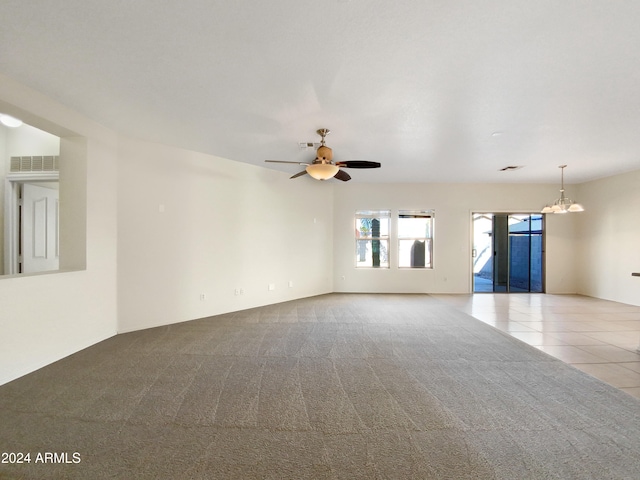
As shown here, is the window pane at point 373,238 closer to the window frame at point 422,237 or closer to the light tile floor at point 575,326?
the window frame at point 422,237

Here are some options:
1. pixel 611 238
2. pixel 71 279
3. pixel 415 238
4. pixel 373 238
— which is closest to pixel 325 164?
pixel 71 279

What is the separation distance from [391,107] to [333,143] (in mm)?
1335

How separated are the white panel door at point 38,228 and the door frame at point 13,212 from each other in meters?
0.08

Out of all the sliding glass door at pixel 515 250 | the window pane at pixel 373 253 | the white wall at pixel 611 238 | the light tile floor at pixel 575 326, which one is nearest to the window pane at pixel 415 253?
the window pane at pixel 373 253

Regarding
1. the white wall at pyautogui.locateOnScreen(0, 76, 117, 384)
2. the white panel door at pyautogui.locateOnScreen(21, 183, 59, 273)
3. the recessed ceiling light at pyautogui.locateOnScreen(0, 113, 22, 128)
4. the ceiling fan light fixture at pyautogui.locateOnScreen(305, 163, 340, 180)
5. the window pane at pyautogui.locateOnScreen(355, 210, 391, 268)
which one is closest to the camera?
the white wall at pyautogui.locateOnScreen(0, 76, 117, 384)

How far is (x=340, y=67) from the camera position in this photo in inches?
99.0

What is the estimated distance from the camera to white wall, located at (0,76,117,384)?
2.80 meters

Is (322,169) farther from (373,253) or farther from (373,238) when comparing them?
(373,253)

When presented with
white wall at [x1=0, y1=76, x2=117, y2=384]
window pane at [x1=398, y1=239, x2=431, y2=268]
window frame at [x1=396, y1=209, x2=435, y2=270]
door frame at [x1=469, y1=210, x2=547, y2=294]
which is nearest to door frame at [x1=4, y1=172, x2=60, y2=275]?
white wall at [x1=0, y1=76, x2=117, y2=384]

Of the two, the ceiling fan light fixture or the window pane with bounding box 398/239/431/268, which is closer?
the ceiling fan light fixture

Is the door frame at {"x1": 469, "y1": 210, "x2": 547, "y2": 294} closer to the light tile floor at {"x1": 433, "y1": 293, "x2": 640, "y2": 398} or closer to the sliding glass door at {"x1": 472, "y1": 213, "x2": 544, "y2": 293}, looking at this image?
the sliding glass door at {"x1": 472, "y1": 213, "x2": 544, "y2": 293}

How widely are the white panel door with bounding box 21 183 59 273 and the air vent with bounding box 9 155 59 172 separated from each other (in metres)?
0.28

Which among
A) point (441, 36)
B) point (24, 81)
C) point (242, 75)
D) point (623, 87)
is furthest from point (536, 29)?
point (24, 81)

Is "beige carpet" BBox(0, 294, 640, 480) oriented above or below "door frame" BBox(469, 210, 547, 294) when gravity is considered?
below
